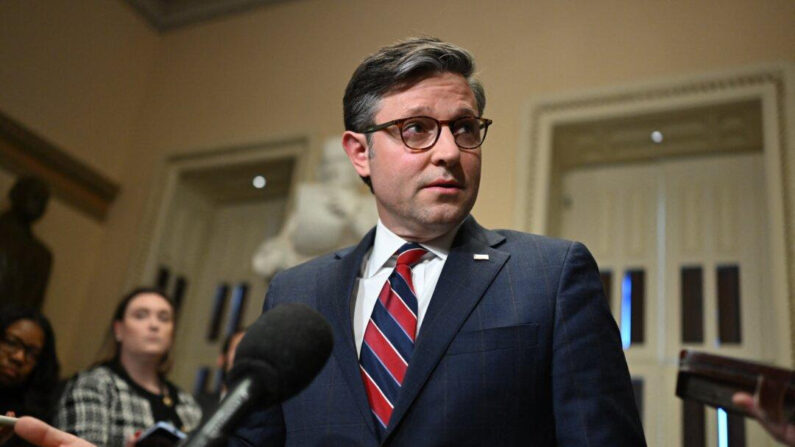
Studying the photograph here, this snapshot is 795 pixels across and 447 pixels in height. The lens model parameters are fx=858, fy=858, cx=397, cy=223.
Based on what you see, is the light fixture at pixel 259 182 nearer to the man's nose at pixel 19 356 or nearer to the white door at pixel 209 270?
the white door at pixel 209 270

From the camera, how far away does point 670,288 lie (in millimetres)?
5172

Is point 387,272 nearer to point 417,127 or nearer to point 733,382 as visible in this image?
point 417,127

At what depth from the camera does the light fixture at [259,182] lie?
6.78 m

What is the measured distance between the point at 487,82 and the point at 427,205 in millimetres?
4116

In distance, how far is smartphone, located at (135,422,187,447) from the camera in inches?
112

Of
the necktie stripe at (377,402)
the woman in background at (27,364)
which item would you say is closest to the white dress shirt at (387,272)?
the necktie stripe at (377,402)

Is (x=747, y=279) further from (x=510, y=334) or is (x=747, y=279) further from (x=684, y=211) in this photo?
(x=510, y=334)

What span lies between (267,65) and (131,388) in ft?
11.9

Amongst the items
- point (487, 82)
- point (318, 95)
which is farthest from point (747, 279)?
point (318, 95)

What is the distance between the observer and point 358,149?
1.90 meters

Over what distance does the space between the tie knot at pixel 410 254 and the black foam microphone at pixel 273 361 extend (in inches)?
21.2

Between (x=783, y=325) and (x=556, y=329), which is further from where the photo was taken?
(x=783, y=325)

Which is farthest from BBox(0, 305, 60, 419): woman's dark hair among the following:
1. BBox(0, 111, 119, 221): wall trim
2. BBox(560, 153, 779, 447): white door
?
BBox(560, 153, 779, 447): white door

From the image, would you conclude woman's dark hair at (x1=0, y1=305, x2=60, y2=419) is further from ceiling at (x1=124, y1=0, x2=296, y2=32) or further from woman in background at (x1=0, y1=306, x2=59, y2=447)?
ceiling at (x1=124, y1=0, x2=296, y2=32)
